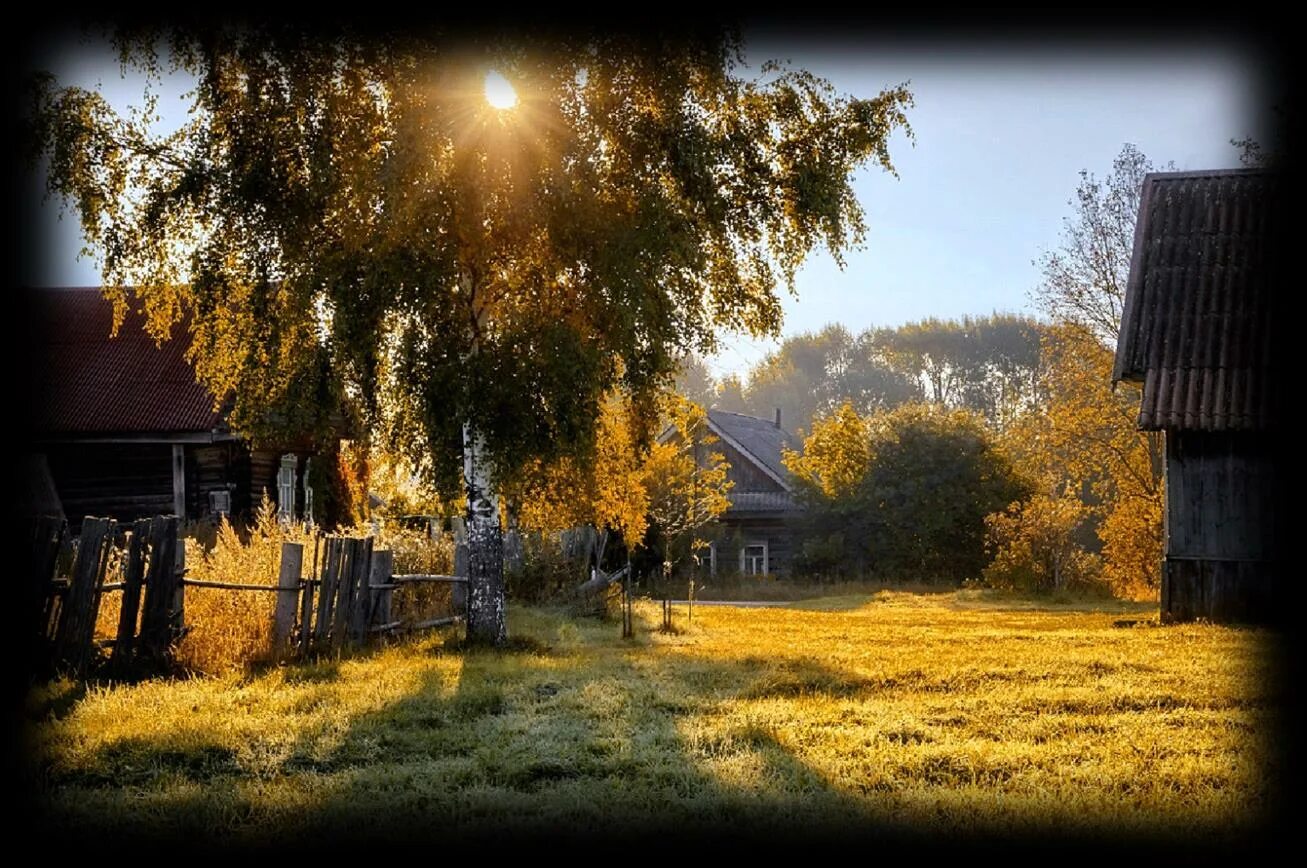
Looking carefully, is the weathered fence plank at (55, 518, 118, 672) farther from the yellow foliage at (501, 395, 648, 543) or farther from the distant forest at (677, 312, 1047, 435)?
the distant forest at (677, 312, 1047, 435)

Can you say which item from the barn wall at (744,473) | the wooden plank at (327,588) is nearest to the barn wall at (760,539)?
the barn wall at (744,473)

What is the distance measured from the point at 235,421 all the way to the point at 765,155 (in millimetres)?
7095

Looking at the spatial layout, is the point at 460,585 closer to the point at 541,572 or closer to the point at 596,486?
the point at 596,486

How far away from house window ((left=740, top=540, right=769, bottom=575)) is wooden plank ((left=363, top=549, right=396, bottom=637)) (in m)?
27.9

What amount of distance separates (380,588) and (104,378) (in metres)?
16.8

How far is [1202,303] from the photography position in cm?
1812

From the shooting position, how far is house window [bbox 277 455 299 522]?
98.2 ft

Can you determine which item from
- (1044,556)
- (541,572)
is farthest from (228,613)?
(1044,556)

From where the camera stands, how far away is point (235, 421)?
1334cm

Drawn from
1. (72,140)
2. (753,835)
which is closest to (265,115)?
(72,140)

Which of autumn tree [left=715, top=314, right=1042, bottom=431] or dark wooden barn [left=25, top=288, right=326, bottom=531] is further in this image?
autumn tree [left=715, top=314, right=1042, bottom=431]

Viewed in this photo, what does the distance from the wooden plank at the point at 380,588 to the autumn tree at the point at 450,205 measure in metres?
1.59

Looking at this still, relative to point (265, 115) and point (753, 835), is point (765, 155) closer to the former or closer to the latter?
point (265, 115)

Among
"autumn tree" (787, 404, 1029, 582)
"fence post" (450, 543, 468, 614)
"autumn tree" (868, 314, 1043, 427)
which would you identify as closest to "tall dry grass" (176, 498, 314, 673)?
"fence post" (450, 543, 468, 614)
